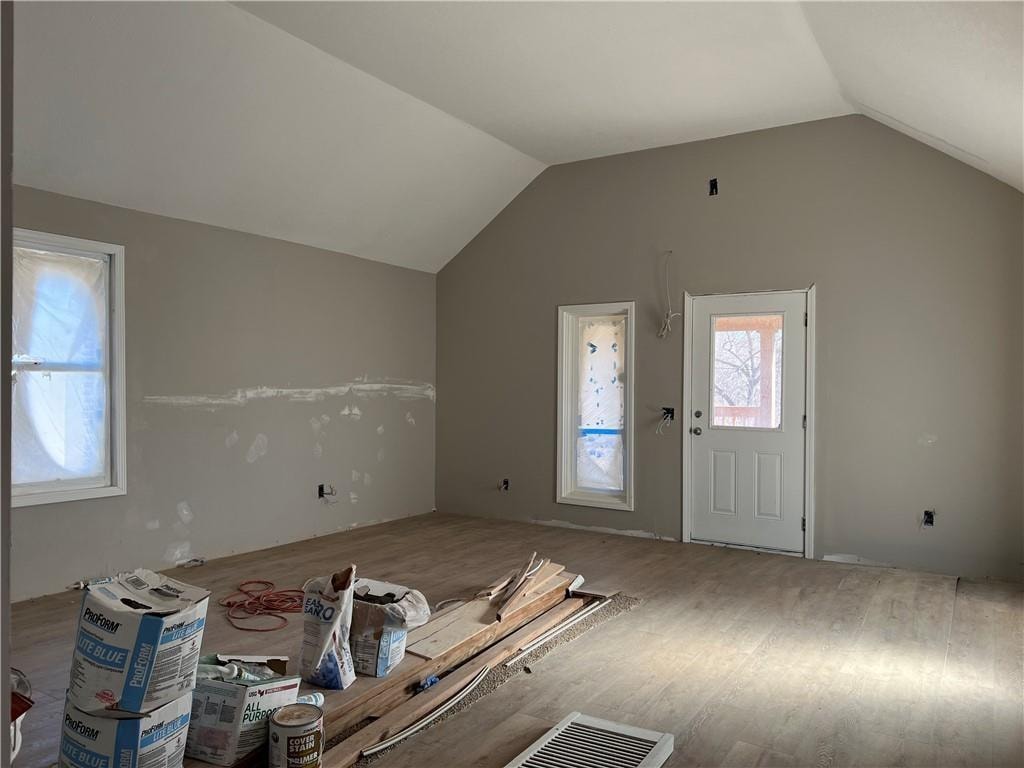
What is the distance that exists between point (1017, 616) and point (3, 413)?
513 centimetres

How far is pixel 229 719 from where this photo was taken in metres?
2.53

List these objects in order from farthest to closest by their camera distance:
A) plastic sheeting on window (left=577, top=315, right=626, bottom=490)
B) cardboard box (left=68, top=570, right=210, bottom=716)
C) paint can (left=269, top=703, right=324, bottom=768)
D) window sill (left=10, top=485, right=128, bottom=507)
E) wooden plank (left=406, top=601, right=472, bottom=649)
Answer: plastic sheeting on window (left=577, top=315, right=626, bottom=490) → window sill (left=10, top=485, right=128, bottom=507) → wooden plank (left=406, top=601, right=472, bottom=649) → paint can (left=269, top=703, right=324, bottom=768) → cardboard box (left=68, top=570, right=210, bottom=716)

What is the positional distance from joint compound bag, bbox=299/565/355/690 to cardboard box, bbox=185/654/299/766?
394mm

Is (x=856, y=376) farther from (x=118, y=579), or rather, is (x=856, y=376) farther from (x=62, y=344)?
(x=62, y=344)

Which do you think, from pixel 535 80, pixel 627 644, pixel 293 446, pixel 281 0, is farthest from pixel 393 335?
pixel 627 644

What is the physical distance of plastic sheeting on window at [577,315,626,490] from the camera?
6.82 meters

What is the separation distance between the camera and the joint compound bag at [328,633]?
9.77 ft

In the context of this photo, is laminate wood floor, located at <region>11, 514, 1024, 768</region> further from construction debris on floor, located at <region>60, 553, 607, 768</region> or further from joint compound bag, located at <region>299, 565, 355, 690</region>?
joint compound bag, located at <region>299, 565, 355, 690</region>

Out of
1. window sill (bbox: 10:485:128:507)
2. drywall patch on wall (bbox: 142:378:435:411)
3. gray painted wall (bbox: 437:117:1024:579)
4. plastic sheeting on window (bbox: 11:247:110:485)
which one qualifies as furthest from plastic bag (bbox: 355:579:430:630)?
gray painted wall (bbox: 437:117:1024:579)

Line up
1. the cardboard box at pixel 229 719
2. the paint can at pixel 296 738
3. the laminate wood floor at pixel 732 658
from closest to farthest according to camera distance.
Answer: the paint can at pixel 296 738
the cardboard box at pixel 229 719
the laminate wood floor at pixel 732 658

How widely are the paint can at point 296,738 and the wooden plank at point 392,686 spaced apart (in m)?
0.37

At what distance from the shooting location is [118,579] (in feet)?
7.97

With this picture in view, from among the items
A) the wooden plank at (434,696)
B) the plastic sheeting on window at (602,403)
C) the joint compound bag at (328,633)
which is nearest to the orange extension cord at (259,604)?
the joint compound bag at (328,633)

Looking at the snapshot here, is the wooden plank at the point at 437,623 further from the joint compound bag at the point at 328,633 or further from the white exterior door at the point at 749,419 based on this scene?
the white exterior door at the point at 749,419
